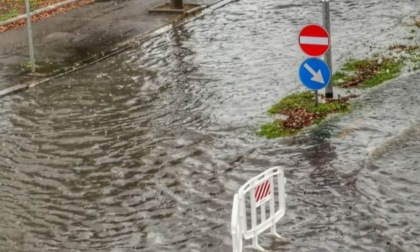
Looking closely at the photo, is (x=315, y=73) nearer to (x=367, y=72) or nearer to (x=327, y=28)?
(x=327, y=28)

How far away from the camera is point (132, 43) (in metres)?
21.9

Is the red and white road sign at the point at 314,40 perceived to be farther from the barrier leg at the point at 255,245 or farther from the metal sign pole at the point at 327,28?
the barrier leg at the point at 255,245

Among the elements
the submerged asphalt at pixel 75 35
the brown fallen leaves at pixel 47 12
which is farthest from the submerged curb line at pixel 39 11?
the submerged asphalt at pixel 75 35

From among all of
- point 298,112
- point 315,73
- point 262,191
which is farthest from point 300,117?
point 262,191

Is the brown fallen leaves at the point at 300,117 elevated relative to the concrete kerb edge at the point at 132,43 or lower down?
lower down

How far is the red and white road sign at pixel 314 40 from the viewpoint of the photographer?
1383 cm

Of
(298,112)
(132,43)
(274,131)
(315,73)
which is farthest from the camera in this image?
(132,43)

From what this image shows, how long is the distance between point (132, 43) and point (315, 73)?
901cm

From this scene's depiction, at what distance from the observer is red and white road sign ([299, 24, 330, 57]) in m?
13.8

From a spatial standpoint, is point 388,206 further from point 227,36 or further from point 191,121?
point 227,36

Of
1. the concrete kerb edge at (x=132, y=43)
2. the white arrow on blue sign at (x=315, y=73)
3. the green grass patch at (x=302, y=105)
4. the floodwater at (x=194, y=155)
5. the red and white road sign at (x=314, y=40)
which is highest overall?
the red and white road sign at (x=314, y=40)

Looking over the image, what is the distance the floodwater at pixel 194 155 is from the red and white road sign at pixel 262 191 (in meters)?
0.71

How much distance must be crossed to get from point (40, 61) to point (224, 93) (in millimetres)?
6153

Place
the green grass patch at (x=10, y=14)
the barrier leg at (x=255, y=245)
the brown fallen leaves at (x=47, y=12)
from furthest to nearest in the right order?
the green grass patch at (x=10, y=14), the brown fallen leaves at (x=47, y=12), the barrier leg at (x=255, y=245)
